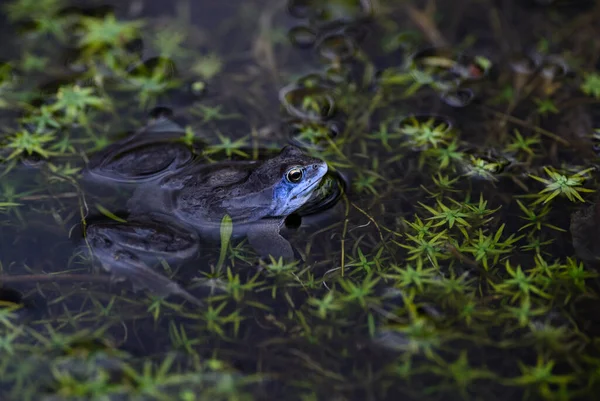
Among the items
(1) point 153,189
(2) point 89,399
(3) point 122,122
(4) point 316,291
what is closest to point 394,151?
(4) point 316,291

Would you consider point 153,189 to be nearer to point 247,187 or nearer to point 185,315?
point 247,187

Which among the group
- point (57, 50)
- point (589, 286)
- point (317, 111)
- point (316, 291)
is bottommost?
point (589, 286)

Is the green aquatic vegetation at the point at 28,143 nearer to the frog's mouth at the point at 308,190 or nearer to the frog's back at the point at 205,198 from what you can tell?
the frog's back at the point at 205,198

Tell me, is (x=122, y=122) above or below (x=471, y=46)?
above

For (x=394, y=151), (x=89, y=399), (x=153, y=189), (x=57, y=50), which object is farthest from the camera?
(x=57, y=50)

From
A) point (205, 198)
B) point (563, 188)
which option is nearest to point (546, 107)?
point (563, 188)

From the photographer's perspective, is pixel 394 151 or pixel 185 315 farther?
pixel 394 151

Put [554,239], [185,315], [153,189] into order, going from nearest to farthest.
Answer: [185,315] < [554,239] < [153,189]
